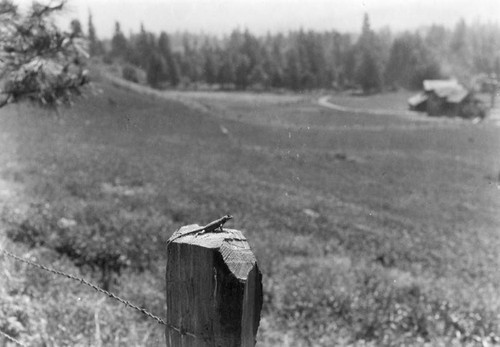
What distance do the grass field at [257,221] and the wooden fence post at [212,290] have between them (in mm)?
3692

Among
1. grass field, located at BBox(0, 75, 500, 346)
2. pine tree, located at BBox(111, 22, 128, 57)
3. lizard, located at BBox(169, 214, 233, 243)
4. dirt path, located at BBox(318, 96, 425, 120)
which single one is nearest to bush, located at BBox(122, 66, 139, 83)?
grass field, located at BBox(0, 75, 500, 346)

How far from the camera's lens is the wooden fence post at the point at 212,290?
72.8 inches

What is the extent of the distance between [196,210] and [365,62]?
42.2m

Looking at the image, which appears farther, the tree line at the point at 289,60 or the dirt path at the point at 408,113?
the dirt path at the point at 408,113

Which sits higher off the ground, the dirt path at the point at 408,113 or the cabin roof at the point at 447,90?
the cabin roof at the point at 447,90

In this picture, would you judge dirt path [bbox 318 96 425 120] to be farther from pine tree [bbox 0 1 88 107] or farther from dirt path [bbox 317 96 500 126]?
pine tree [bbox 0 1 88 107]

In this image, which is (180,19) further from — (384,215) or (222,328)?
(222,328)

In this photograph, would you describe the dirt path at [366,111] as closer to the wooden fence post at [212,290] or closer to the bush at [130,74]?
the bush at [130,74]

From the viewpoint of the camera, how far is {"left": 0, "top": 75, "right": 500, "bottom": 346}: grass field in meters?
8.61

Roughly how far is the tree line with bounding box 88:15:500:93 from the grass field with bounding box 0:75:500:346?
241 centimetres

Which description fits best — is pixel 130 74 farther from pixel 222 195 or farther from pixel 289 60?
pixel 222 195

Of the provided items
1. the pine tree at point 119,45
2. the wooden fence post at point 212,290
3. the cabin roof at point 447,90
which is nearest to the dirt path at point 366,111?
the cabin roof at point 447,90

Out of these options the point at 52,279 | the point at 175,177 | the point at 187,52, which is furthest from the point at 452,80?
the point at 52,279

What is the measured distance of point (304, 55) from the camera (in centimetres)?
4744
